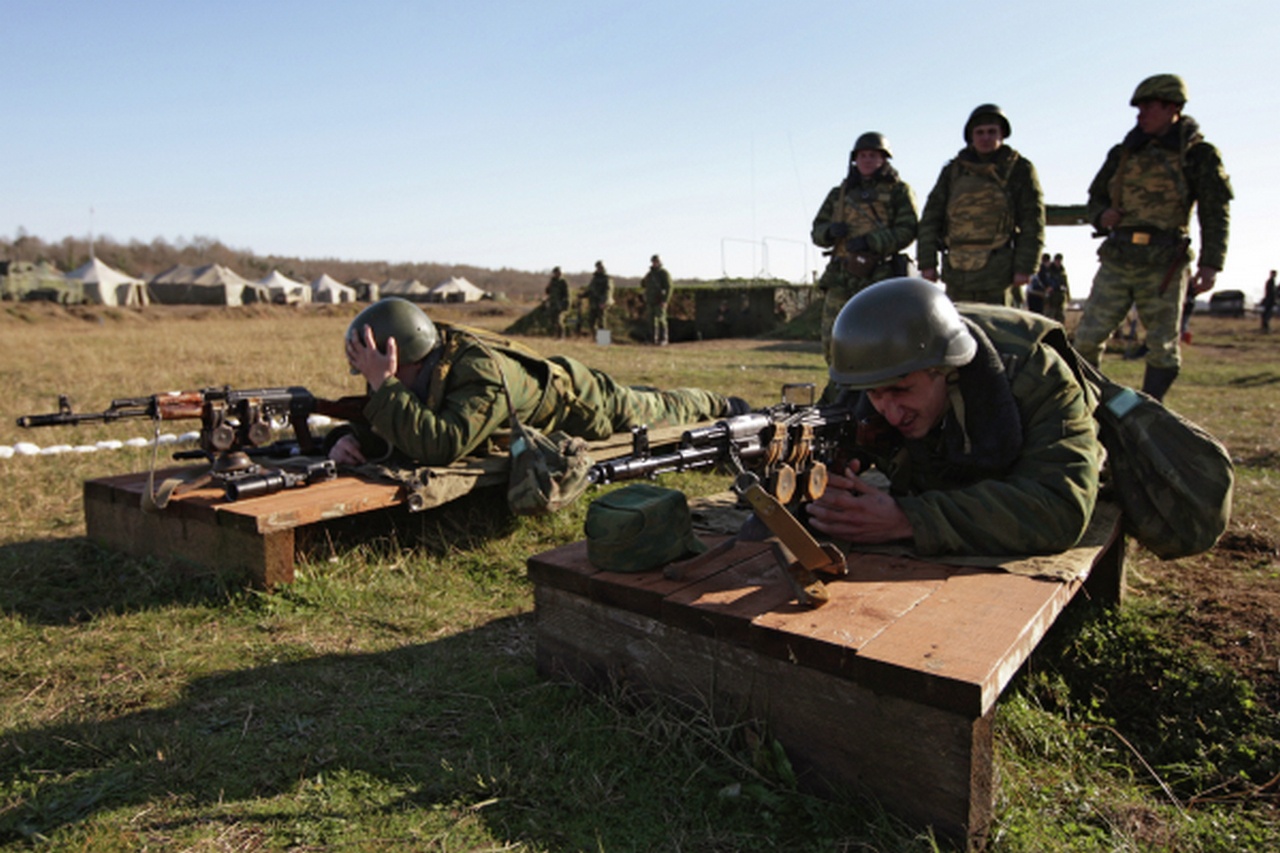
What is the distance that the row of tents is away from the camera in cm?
4181

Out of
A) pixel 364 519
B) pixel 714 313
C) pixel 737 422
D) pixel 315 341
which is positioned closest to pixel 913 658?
pixel 737 422

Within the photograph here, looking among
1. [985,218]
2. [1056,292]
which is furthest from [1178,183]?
[1056,292]

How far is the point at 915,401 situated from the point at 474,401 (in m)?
2.64

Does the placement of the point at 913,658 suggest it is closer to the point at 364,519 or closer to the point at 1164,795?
the point at 1164,795

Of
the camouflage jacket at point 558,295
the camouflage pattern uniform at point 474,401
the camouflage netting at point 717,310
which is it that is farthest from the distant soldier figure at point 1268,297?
the camouflage pattern uniform at point 474,401

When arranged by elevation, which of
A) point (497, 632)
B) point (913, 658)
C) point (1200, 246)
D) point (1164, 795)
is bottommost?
point (1164, 795)

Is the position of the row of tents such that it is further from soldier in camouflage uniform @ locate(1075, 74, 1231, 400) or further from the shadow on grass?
the shadow on grass

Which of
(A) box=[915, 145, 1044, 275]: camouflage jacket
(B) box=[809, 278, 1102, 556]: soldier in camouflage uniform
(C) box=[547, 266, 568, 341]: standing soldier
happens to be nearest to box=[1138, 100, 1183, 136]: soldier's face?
(A) box=[915, 145, 1044, 275]: camouflage jacket

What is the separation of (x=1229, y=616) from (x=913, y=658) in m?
2.47

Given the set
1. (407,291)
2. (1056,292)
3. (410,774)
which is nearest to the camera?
(410,774)

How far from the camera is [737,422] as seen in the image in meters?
3.01

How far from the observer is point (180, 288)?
168 ft

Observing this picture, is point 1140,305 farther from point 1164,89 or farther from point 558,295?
point 558,295

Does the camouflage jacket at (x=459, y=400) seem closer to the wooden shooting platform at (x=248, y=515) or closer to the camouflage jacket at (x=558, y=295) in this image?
the wooden shooting platform at (x=248, y=515)
